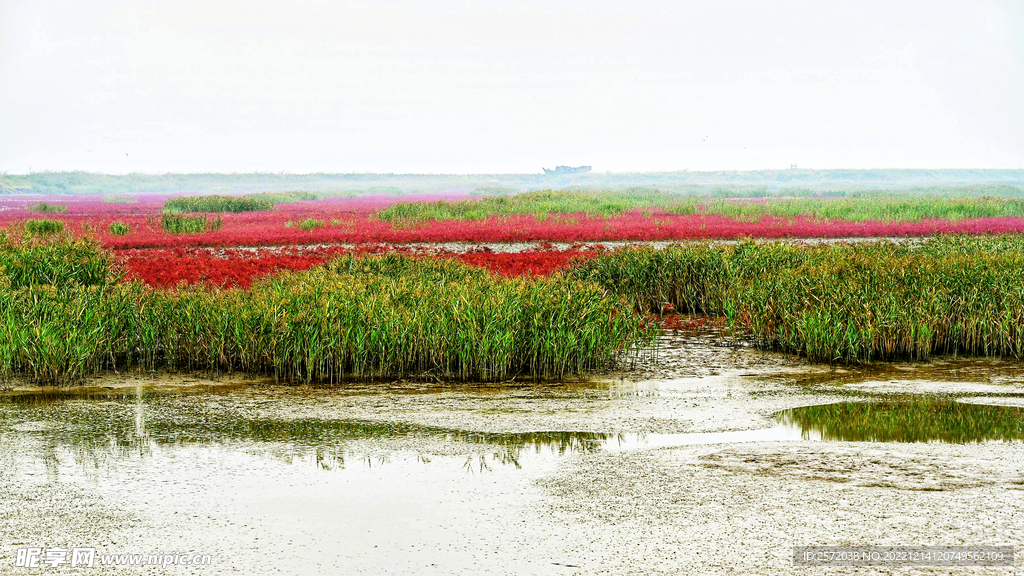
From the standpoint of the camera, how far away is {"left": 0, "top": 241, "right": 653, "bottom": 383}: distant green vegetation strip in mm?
12312

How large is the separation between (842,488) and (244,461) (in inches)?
188

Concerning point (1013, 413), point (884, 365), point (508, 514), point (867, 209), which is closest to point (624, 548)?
point (508, 514)

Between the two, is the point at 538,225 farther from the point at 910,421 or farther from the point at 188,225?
the point at 910,421

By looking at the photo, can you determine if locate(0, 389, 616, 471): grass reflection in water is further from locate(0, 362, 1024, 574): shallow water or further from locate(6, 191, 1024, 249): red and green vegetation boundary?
locate(6, 191, 1024, 249): red and green vegetation boundary

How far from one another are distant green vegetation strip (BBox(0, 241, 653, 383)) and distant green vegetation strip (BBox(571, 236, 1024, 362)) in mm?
2354

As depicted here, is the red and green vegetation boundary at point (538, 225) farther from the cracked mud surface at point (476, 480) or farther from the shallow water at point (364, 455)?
the cracked mud surface at point (476, 480)

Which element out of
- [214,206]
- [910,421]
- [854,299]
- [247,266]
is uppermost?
[214,206]

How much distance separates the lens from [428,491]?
298 inches

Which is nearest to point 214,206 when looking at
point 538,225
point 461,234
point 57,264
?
point 538,225

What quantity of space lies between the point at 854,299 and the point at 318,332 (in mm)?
7457

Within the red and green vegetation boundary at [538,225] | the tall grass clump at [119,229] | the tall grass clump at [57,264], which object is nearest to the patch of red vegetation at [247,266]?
the tall grass clump at [57,264]

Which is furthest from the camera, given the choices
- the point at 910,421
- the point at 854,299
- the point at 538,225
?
the point at 538,225

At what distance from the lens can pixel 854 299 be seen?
1430 centimetres

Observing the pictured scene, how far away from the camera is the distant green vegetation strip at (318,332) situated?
485 inches
